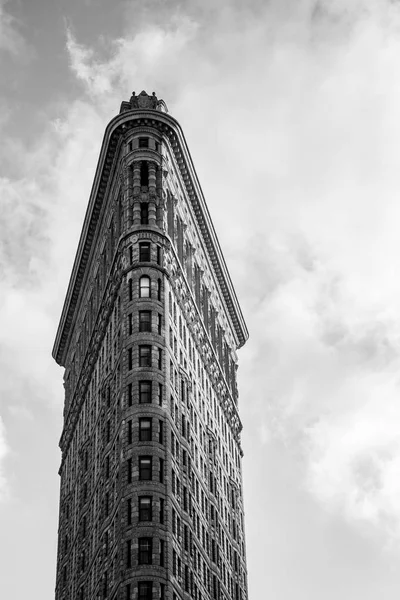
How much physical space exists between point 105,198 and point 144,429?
45787mm

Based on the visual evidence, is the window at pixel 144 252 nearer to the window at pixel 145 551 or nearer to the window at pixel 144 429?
the window at pixel 144 429

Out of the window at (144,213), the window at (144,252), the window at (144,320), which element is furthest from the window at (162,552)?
the window at (144,213)

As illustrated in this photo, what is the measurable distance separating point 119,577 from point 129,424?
17344mm

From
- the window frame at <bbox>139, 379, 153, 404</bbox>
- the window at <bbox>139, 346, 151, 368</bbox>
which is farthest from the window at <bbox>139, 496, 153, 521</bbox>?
the window at <bbox>139, 346, 151, 368</bbox>

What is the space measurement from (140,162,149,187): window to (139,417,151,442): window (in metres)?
34.7

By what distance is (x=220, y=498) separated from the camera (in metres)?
147

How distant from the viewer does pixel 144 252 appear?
13425 cm

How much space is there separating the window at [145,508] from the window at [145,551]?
→ 2370mm

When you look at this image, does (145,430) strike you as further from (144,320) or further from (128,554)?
(144,320)

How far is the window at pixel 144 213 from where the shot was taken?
13712cm

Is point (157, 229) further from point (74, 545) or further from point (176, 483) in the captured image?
point (74, 545)

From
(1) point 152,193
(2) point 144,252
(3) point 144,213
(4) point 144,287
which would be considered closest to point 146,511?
(4) point 144,287

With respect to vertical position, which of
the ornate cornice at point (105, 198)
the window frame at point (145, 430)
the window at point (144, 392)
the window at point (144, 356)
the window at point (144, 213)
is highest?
the ornate cornice at point (105, 198)

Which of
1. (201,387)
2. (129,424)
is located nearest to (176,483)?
(129,424)
